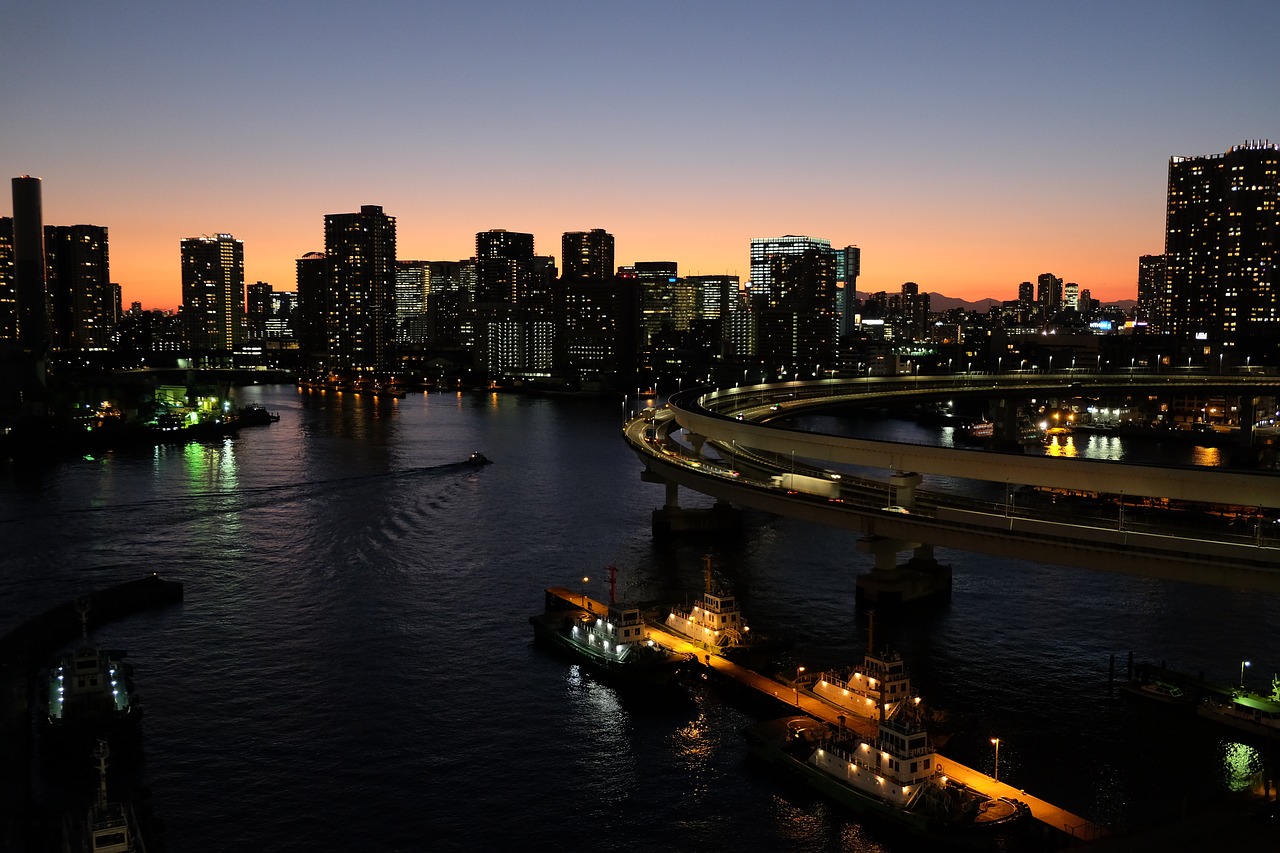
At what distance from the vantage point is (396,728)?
25.4 metres

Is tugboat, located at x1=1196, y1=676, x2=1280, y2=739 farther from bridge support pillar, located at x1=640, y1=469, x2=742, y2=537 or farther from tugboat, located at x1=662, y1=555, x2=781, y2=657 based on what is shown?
bridge support pillar, located at x1=640, y1=469, x2=742, y2=537

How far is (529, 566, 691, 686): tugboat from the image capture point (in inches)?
1092

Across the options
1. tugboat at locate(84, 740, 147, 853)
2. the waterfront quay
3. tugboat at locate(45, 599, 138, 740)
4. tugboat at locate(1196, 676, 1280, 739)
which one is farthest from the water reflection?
tugboat at locate(84, 740, 147, 853)

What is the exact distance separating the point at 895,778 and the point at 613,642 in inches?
396

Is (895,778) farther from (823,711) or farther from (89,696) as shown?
(89,696)

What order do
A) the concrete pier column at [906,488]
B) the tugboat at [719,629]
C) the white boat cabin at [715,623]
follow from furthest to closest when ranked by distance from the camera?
1. the concrete pier column at [906,488]
2. the white boat cabin at [715,623]
3. the tugboat at [719,629]

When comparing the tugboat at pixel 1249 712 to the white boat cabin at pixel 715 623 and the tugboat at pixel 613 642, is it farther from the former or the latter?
the tugboat at pixel 613 642

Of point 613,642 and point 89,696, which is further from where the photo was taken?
point 613,642

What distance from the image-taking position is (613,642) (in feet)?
95.4

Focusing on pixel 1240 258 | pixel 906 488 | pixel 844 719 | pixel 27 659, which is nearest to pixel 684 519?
pixel 906 488

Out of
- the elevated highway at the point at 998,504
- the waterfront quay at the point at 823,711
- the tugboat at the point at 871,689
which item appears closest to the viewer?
the waterfront quay at the point at 823,711

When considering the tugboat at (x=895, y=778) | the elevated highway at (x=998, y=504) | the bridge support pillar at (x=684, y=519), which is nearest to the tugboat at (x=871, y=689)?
the tugboat at (x=895, y=778)

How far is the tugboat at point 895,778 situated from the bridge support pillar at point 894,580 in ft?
34.4

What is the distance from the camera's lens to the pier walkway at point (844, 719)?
19797mm
